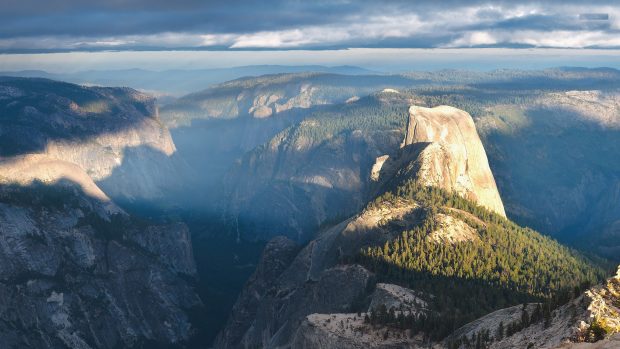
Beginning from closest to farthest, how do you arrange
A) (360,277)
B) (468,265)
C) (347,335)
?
(347,335), (360,277), (468,265)

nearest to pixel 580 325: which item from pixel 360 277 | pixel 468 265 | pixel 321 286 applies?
pixel 468 265

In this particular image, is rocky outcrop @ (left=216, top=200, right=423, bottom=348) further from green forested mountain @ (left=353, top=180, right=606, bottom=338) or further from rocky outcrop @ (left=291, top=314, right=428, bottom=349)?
rocky outcrop @ (left=291, top=314, right=428, bottom=349)

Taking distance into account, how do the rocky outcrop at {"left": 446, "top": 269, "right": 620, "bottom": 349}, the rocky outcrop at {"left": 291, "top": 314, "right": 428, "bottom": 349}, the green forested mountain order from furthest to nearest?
the green forested mountain < the rocky outcrop at {"left": 291, "top": 314, "right": 428, "bottom": 349} < the rocky outcrop at {"left": 446, "top": 269, "right": 620, "bottom": 349}

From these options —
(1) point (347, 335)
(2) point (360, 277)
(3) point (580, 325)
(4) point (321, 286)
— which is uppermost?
(3) point (580, 325)

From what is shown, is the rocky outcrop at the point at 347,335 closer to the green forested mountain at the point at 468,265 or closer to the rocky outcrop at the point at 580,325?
the green forested mountain at the point at 468,265

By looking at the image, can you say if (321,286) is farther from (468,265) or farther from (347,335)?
(347,335)

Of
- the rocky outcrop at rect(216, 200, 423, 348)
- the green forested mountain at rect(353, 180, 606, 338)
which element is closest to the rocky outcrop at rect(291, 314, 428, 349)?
the green forested mountain at rect(353, 180, 606, 338)

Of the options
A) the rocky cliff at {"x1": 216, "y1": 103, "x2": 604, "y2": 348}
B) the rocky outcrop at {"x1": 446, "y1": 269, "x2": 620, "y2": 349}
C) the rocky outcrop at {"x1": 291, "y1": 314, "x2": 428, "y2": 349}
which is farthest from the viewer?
the rocky cliff at {"x1": 216, "y1": 103, "x2": 604, "y2": 348}

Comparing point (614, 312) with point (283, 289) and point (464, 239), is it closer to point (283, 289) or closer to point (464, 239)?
point (464, 239)

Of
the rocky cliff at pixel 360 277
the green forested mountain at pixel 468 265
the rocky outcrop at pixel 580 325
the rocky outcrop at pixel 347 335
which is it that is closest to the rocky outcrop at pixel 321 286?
the rocky cliff at pixel 360 277

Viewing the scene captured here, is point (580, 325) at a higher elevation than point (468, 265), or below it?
higher

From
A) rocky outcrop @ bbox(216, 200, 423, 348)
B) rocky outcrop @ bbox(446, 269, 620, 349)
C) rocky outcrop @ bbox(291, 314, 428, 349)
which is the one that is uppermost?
rocky outcrop @ bbox(446, 269, 620, 349)

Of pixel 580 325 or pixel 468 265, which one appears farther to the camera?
pixel 468 265
